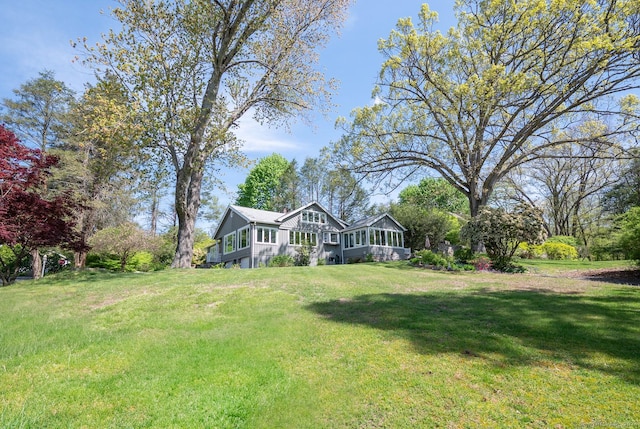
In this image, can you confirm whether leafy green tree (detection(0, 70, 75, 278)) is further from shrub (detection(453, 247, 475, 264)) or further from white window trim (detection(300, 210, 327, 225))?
shrub (detection(453, 247, 475, 264))

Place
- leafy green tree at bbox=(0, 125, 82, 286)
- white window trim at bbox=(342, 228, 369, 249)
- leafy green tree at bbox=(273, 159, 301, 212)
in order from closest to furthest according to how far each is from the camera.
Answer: leafy green tree at bbox=(0, 125, 82, 286) → white window trim at bbox=(342, 228, 369, 249) → leafy green tree at bbox=(273, 159, 301, 212)

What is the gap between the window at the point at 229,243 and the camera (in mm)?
28781

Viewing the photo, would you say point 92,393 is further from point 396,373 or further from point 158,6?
point 158,6

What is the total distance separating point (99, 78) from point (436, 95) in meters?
17.5

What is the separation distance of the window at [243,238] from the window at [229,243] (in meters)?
1.16

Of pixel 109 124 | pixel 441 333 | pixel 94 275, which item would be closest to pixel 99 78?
pixel 109 124

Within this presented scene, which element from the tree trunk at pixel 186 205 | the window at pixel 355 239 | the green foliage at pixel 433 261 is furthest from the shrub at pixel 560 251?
the tree trunk at pixel 186 205

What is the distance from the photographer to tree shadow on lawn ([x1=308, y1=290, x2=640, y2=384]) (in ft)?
15.2

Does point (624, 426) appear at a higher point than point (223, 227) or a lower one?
lower

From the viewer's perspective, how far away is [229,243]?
29.8m

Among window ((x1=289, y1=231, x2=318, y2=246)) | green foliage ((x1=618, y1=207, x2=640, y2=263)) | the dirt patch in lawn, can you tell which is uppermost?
window ((x1=289, y1=231, x2=318, y2=246))

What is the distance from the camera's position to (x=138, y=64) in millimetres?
13820

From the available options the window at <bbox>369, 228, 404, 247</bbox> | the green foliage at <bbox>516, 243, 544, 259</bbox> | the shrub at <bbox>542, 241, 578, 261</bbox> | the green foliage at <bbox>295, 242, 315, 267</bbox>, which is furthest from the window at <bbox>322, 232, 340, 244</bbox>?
the shrub at <bbox>542, 241, 578, 261</bbox>

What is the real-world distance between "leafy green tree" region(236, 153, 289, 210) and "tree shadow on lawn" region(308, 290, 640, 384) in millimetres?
36766
